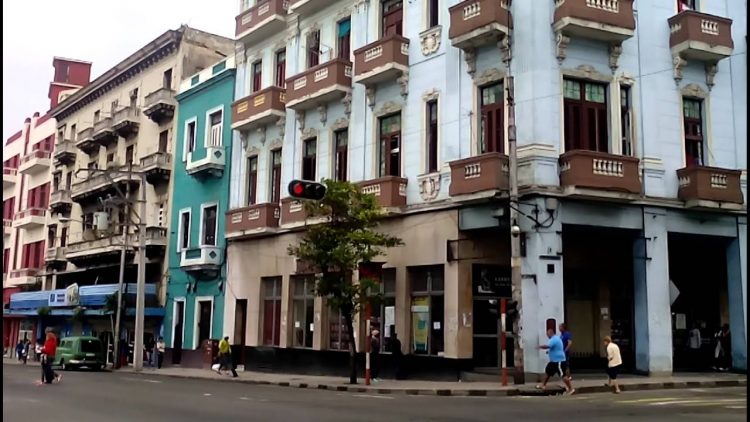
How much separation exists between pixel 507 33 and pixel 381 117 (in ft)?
19.7

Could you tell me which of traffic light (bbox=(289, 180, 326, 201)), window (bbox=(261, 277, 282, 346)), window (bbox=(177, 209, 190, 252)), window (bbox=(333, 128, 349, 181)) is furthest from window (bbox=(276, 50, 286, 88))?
traffic light (bbox=(289, 180, 326, 201))

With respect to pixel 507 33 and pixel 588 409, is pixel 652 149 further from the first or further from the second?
pixel 588 409

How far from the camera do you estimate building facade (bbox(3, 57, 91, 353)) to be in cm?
5447

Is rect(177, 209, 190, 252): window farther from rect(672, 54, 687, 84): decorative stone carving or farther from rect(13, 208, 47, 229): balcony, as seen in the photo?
rect(672, 54, 687, 84): decorative stone carving

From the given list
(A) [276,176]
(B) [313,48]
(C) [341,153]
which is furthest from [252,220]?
(B) [313,48]

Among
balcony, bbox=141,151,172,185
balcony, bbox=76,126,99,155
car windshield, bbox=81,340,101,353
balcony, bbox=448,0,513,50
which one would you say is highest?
balcony, bbox=76,126,99,155

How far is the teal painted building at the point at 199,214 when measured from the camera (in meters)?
34.1

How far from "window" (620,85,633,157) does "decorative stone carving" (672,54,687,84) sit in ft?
5.70

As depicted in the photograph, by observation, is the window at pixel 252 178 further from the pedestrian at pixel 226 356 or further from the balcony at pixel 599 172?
the balcony at pixel 599 172

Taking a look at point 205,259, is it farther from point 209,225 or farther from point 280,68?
point 280,68

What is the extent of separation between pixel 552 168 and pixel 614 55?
4040 mm

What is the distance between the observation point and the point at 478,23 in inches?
863

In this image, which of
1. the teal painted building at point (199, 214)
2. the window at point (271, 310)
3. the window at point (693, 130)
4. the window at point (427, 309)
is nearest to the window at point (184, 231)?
the teal painted building at point (199, 214)

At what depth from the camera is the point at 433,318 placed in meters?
23.5
